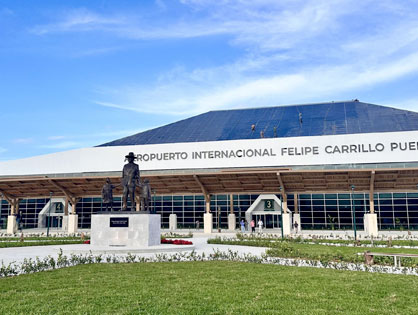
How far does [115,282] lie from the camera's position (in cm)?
1202

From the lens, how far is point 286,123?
2110 inches

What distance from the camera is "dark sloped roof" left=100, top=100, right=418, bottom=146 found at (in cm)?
4753

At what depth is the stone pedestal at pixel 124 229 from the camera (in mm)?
22891

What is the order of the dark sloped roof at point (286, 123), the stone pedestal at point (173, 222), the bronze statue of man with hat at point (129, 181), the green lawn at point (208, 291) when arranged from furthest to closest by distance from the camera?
the stone pedestal at point (173, 222) < the dark sloped roof at point (286, 123) < the bronze statue of man with hat at point (129, 181) < the green lawn at point (208, 291)

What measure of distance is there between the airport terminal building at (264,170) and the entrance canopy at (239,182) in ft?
0.37

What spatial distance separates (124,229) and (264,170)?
21.0 metres

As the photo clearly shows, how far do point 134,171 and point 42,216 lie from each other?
42.0 meters

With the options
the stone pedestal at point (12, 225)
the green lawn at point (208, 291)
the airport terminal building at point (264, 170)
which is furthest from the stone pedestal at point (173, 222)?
the green lawn at point (208, 291)

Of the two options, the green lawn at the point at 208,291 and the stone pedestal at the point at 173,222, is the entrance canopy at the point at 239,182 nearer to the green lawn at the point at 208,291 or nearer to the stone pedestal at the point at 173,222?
the stone pedestal at the point at 173,222

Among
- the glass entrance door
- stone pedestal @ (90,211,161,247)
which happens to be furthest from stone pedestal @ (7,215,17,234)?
stone pedestal @ (90,211,161,247)

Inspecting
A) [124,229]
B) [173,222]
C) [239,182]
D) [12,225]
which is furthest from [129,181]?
[12,225]

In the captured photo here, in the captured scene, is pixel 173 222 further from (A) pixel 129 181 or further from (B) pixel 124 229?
(B) pixel 124 229

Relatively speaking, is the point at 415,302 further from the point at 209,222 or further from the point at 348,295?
the point at 209,222

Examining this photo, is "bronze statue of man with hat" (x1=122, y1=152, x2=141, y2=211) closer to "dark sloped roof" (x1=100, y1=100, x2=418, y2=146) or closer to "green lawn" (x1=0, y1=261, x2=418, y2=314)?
"green lawn" (x1=0, y1=261, x2=418, y2=314)
